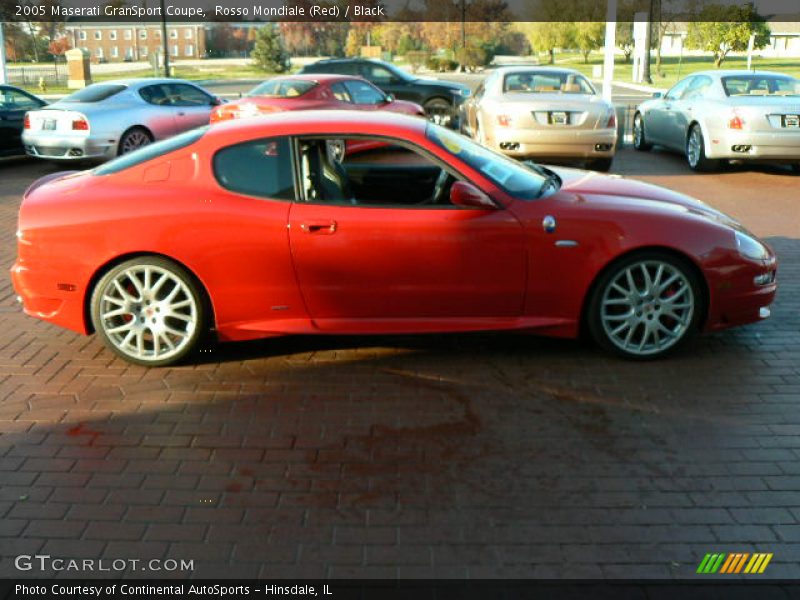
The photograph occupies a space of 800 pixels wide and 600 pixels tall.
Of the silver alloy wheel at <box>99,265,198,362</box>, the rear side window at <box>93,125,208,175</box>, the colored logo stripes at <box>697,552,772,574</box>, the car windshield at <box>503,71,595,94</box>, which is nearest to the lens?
the colored logo stripes at <box>697,552,772,574</box>

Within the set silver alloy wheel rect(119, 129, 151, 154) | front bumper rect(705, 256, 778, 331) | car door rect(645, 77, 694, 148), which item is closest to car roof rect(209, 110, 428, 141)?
front bumper rect(705, 256, 778, 331)

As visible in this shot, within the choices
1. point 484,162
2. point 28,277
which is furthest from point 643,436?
point 28,277

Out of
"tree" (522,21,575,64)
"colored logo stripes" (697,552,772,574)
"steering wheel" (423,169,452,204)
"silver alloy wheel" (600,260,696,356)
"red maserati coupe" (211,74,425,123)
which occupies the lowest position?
"colored logo stripes" (697,552,772,574)

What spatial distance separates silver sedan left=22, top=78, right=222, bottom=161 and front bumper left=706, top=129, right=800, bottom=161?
8839mm

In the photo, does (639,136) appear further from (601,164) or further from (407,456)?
(407,456)

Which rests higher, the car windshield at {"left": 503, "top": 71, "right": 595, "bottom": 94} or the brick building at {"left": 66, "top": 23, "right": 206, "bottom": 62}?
the brick building at {"left": 66, "top": 23, "right": 206, "bottom": 62}

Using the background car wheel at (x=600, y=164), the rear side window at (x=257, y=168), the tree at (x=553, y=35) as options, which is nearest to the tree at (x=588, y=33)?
the tree at (x=553, y=35)

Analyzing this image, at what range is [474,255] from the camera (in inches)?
217

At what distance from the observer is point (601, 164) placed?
14.1 metres

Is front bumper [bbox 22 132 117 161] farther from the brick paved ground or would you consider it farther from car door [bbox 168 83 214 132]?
the brick paved ground

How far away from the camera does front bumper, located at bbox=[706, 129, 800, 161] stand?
1305 centimetres

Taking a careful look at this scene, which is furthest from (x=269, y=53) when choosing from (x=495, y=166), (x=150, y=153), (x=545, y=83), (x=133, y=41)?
(x=495, y=166)

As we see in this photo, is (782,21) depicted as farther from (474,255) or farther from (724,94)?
(474,255)

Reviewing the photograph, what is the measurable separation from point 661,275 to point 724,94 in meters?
9.26
